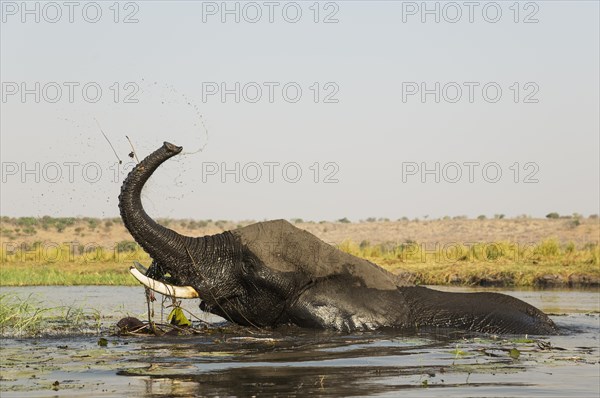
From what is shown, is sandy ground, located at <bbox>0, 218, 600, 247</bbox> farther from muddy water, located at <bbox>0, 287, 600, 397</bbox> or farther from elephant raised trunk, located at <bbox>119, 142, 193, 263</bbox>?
elephant raised trunk, located at <bbox>119, 142, 193, 263</bbox>

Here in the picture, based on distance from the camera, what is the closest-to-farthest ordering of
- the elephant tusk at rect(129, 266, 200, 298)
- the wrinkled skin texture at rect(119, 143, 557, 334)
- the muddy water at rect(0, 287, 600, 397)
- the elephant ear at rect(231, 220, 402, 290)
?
the muddy water at rect(0, 287, 600, 397) < the elephant tusk at rect(129, 266, 200, 298) < the wrinkled skin texture at rect(119, 143, 557, 334) < the elephant ear at rect(231, 220, 402, 290)

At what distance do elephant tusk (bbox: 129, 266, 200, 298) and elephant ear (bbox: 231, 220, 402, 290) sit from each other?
926 millimetres

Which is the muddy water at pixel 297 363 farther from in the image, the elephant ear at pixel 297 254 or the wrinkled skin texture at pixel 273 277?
the elephant ear at pixel 297 254

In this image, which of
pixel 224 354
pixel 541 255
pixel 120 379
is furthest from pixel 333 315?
pixel 541 255

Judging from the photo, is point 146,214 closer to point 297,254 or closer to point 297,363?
point 297,254

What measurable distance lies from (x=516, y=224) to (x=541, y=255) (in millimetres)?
34245

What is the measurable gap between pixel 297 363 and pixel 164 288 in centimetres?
253

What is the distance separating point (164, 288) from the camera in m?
13.2

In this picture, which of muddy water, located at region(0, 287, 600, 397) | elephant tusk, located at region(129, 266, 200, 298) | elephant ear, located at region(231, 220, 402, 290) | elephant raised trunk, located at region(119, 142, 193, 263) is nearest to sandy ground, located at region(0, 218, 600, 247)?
elephant ear, located at region(231, 220, 402, 290)

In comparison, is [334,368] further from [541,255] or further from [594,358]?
[541,255]

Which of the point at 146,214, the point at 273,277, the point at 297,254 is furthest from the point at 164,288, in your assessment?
the point at 297,254

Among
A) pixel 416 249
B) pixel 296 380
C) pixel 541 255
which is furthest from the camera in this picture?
pixel 416 249

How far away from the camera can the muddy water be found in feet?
31.8

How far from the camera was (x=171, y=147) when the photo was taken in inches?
502
